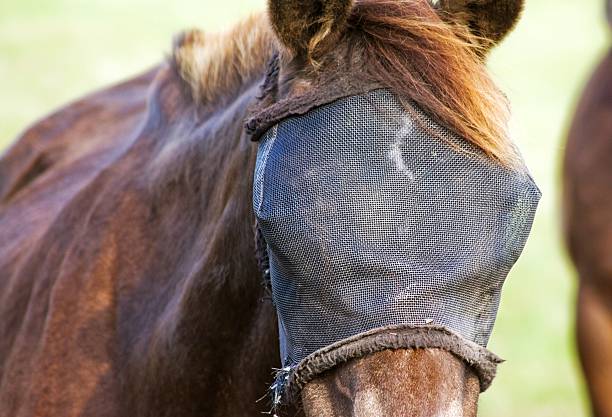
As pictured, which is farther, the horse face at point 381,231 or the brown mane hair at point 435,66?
the brown mane hair at point 435,66

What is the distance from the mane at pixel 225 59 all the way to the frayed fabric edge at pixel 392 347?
41.7 inches

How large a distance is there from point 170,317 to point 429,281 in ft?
3.45

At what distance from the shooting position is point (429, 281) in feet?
7.39

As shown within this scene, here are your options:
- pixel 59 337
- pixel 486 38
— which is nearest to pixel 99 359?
pixel 59 337

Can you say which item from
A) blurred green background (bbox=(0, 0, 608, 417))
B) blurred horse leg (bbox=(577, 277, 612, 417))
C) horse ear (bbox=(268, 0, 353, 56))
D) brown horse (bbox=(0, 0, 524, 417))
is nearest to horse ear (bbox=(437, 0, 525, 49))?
brown horse (bbox=(0, 0, 524, 417))

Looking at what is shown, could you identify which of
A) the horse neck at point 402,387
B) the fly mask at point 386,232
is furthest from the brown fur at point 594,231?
the horse neck at point 402,387

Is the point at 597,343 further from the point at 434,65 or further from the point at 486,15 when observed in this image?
the point at 434,65

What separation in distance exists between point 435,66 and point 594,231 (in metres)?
2.06

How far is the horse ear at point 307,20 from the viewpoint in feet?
8.02

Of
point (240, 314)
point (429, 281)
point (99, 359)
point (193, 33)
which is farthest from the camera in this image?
point (193, 33)

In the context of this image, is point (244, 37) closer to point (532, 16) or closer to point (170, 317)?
point (170, 317)

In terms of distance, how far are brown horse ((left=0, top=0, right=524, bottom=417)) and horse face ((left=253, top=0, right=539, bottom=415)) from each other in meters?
0.04

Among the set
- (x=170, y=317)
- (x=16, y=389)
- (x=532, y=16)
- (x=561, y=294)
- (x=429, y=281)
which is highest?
(x=429, y=281)

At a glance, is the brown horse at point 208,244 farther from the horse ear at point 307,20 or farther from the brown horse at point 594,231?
the brown horse at point 594,231
